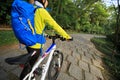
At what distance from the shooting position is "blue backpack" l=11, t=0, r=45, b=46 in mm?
2934

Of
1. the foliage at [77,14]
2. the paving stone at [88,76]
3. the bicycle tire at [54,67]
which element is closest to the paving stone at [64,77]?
the bicycle tire at [54,67]

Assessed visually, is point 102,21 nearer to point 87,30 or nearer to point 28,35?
point 87,30

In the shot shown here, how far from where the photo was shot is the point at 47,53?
3527mm

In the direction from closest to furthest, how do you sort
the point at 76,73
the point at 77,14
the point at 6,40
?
1. the point at 76,73
2. the point at 6,40
3. the point at 77,14

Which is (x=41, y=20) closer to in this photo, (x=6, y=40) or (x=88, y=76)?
(x=88, y=76)

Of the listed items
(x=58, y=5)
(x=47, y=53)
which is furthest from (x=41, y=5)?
(x=58, y=5)

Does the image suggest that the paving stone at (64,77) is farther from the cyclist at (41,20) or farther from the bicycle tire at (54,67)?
the cyclist at (41,20)

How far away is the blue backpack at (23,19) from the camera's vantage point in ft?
9.62

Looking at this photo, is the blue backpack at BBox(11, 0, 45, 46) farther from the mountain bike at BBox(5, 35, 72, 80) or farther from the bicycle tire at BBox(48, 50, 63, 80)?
the bicycle tire at BBox(48, 50, 63, 80)

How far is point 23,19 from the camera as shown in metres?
2.96

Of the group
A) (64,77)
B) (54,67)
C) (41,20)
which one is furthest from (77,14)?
(41,20)

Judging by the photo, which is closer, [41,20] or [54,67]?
[41,20]

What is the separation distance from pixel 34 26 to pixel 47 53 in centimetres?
68

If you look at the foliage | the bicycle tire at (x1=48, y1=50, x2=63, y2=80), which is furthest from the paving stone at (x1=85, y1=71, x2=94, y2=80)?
the foliage
